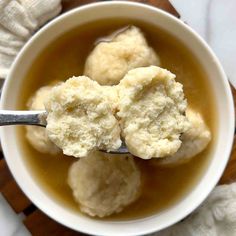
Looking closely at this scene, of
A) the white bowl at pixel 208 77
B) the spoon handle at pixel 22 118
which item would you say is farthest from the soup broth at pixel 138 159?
the spoon handle at pixel 22 118

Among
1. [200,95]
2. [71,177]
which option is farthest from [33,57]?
[200,95]

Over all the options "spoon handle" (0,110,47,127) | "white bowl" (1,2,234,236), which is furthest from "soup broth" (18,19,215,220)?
"spoon handle" (0,110,47,127)

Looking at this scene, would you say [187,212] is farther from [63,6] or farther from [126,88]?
[63,6]

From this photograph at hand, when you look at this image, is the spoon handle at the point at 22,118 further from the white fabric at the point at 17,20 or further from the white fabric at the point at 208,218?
the white fabric at the point at 208,218

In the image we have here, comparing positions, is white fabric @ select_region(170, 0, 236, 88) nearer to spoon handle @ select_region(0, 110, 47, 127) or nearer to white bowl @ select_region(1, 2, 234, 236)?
white bowl @ select_region(1, 2, 234, 236)

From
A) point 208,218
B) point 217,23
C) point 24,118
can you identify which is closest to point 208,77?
point 217,23
